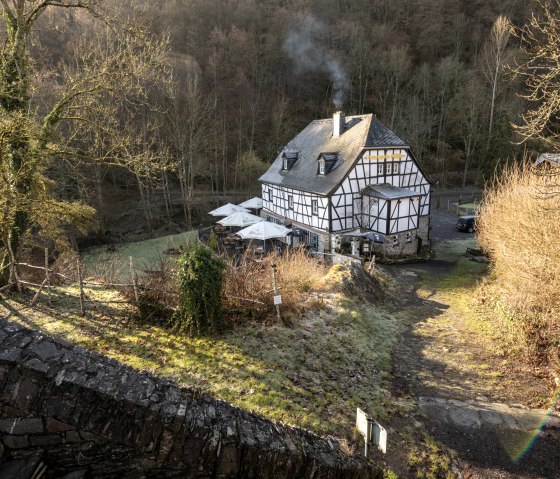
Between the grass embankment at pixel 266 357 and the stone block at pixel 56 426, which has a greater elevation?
the stone block at pixel 56 426

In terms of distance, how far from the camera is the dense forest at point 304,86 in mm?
33781

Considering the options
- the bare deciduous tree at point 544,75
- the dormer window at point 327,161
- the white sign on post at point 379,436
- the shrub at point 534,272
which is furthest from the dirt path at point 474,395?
the dormer window at point 327,161

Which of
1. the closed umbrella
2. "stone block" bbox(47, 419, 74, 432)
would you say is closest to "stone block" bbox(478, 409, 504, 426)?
"stone block" bbox(47, 419, 74, 432)

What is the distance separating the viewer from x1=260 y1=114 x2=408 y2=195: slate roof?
75.2 feet

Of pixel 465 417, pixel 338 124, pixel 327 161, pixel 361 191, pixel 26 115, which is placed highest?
pixel 338 124

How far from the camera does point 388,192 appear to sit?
889 inches

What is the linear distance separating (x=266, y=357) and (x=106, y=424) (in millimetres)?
5360

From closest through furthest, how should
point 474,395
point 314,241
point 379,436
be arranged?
point 379,436
point 474,395
point 314,241

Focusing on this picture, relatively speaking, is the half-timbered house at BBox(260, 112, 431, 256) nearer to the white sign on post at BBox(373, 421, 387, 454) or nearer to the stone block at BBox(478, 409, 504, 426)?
the stone block at BBox(478, 409, 504, 426)

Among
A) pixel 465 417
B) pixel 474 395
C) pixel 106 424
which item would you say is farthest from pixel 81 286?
pixel 474 395

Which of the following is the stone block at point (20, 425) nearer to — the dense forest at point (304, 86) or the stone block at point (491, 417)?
the stone block at point (491, 417)

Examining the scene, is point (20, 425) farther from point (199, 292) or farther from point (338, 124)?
point (338, 124)

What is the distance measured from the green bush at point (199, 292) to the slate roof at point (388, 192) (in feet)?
51.3

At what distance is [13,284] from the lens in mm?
10430
